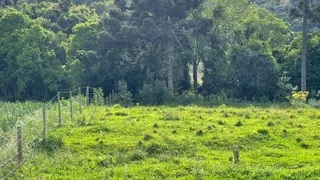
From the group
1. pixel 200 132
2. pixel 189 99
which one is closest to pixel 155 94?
pixel 189 99

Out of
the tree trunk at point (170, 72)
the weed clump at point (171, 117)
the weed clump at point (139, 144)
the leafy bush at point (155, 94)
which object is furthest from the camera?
the tree trunk at point (170, 72)

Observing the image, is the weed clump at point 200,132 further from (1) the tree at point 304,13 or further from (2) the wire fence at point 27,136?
(1) the tree at point 304,13

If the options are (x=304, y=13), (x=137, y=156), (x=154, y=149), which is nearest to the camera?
(x=137, y=156)

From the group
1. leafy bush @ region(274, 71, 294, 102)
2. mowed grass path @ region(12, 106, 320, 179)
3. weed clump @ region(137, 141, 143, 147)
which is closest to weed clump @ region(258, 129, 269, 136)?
mowed grass path @ region(12, 106, 320, 179)

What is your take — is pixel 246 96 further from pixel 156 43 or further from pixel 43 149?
pixel 43 149

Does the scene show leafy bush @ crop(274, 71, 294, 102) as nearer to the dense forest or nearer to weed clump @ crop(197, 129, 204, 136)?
the dense forest

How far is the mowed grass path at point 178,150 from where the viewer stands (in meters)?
10.1

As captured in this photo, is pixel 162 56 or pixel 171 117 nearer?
pixel 171 117

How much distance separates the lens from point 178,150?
1248cm

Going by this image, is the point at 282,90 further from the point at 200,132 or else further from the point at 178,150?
the point at 178,150

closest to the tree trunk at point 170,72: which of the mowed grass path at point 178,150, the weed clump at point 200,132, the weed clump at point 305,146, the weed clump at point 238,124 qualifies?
the mowed grass path at point 178,150

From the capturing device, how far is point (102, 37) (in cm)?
3541

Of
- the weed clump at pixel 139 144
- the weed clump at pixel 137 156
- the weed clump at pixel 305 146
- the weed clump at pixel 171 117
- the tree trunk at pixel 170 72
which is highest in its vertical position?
the tree trunk at pixel 170 72

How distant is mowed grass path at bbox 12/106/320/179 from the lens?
1009cm
